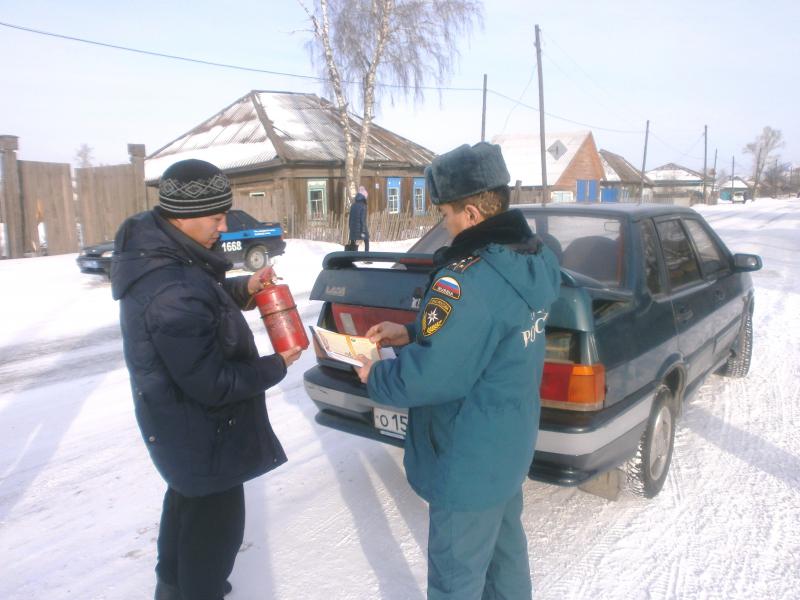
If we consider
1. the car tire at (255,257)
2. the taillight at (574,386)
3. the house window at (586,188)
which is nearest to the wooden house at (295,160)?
the car tire at (255,257)

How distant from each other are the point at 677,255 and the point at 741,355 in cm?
193

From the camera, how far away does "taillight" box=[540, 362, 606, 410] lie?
8.62 feet

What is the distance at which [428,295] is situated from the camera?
1753 millimetres

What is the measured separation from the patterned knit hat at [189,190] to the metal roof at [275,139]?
1999cm

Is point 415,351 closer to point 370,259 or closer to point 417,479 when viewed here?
point 417,479

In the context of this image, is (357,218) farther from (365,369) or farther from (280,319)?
(365,369)

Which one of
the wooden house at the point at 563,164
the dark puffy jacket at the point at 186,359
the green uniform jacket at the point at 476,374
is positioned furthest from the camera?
the wooden house at the point at 563,164

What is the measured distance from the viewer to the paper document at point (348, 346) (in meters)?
1.99

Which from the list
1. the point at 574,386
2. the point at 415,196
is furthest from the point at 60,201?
the point at 574,386

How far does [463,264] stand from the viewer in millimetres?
1708

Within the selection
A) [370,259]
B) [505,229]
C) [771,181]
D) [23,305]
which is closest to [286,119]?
[23,305]

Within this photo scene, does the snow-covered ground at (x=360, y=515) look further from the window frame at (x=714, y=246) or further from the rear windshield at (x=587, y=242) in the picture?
the rear windshield at (x=587, y=242)

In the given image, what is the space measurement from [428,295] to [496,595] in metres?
1.11

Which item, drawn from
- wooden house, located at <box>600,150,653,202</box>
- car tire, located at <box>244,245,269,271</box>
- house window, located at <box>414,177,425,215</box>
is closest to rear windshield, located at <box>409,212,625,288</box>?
car tire, located at <box>244,245,269,271</box>
